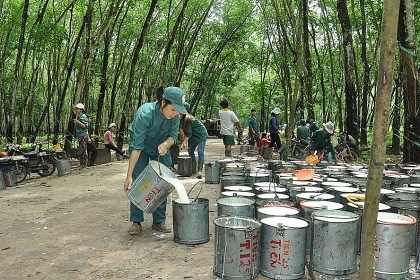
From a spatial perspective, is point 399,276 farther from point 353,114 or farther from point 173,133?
point 353,114

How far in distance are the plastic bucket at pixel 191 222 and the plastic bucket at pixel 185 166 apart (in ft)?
14.4

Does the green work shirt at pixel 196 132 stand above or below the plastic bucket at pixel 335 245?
above

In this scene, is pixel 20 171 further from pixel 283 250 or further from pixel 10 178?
pixel 283 250

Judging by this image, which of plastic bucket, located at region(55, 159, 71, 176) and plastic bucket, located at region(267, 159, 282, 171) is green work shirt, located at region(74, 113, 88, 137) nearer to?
plastic bucket, located at region(55, 159, 71, 176)

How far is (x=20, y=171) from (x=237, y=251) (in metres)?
7.93

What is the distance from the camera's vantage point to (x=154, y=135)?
175 inches

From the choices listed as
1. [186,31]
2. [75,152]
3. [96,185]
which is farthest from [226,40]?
[96,185]

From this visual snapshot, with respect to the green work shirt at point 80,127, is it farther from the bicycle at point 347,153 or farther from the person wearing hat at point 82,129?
the bicycle at point 347,153

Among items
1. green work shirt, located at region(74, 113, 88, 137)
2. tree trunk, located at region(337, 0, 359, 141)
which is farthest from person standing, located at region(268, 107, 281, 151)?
green work shirt, located at region(74, 113, 88, 137)

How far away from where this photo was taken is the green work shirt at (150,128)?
428 centimetres

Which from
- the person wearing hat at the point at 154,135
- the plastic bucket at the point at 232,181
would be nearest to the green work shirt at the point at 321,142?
the plastic bucket at the point at 232,181

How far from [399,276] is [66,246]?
317 cm

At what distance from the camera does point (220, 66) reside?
2914 centimetres

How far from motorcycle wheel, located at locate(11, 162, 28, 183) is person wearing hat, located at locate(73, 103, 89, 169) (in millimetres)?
1724
